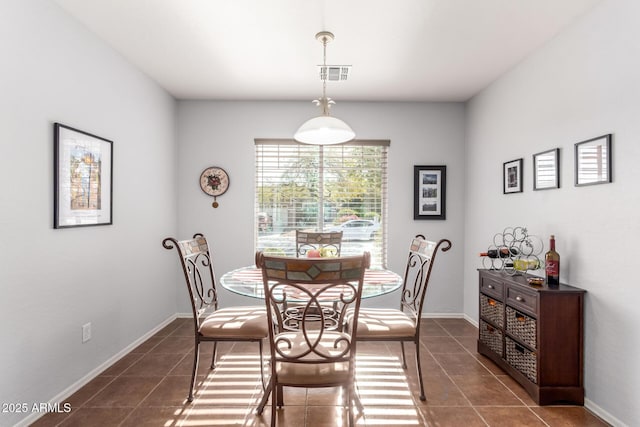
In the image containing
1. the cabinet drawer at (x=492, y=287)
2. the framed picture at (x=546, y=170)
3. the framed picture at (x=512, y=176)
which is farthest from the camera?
the framed picture at (x=512, y=176)

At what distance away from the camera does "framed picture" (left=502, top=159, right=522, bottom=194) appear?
309 cm

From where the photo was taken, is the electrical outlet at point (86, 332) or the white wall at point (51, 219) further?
the electrical outlet at point (86, 332)

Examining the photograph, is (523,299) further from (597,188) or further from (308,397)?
(308,397)

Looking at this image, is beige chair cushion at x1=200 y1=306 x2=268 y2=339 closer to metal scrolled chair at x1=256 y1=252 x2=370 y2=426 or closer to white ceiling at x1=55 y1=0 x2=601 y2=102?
metal scrolled chair at x1=256 y1=252 x2=370 y2=426

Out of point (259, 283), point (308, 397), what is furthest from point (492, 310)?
point (259, 283)

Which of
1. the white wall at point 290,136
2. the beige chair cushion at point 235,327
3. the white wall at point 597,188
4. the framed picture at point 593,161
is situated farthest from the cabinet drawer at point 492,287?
the beige chair cushion at point 235,327

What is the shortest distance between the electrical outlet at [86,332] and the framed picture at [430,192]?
10.9 feet

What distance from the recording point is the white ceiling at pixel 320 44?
2.27 m

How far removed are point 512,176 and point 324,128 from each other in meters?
1.89

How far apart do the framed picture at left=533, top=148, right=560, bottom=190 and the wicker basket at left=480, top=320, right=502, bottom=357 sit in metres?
1.19

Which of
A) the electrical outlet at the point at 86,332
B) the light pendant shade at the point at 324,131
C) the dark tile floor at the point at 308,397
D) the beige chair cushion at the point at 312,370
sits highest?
the light pendant shade at the point at 324,131

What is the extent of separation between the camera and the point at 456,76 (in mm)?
3406

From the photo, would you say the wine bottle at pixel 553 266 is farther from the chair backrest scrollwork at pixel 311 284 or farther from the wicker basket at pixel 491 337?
the chair backrest scrollwork at pixel 311 284

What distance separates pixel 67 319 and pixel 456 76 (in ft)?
12.3
